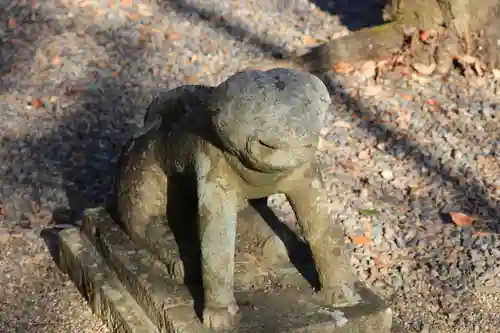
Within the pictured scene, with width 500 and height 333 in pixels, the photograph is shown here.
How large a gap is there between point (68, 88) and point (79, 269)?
2115 mm

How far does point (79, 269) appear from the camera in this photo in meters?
3.41

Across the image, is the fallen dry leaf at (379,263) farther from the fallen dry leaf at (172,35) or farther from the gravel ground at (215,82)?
the fallen dry leaf at (172,35)

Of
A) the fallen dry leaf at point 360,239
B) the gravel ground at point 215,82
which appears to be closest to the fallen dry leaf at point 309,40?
the gravel ground at point 215,82

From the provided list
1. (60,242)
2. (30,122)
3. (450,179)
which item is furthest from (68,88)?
(450,179)

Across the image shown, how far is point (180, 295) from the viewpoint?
288cm

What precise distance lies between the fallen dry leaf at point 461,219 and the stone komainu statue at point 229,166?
132 centimetres

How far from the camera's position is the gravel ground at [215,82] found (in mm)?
3621

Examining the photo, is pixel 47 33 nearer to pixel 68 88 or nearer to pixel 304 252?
pixel 68 88

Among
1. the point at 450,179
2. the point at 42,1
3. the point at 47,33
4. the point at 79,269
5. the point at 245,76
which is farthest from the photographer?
the point at 42,1

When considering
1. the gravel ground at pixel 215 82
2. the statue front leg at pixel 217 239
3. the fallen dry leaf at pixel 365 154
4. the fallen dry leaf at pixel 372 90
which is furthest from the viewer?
the fallen dry leaf at pixel 372 90

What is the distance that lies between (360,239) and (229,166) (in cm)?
146

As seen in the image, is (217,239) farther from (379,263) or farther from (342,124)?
(342,124)

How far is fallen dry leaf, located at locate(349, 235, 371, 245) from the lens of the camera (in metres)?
3.91

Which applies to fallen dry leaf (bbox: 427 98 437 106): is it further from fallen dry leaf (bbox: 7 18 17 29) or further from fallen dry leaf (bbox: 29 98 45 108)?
fallen dry leaf (bbox: 7 18 17 29)
